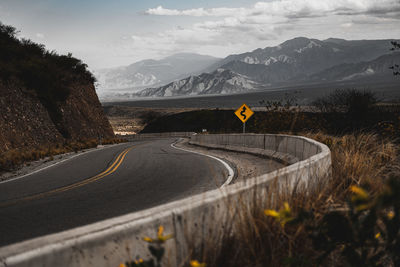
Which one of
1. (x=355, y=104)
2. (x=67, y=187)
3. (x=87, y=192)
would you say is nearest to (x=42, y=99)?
(x=67, y=187)

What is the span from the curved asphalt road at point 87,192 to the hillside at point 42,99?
10.8m

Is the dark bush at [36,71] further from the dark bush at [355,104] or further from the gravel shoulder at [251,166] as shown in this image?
the dark bush at [355,104]

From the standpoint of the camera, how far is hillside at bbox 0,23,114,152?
75.6 ft

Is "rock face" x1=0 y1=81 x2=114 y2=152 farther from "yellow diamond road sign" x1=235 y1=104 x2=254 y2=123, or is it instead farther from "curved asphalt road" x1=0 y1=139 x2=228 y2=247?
"yellow diamond road sign" x1=235 y1=104 x2=254 y2=123

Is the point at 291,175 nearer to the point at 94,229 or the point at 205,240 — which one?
the point at 205,240

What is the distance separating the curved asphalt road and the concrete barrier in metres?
3.25

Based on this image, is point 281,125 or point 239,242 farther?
point 281,125

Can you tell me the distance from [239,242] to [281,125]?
1596cm

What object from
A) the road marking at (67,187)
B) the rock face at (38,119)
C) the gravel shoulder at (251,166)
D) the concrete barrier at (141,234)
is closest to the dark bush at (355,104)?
the gravel shoulder at (251,166)

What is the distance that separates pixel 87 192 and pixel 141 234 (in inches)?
261

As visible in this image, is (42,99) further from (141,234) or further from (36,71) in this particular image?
(141,234)

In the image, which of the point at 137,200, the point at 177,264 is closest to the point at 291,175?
the point at 177,264

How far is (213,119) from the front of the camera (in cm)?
8206

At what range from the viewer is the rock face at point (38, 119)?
72.0 feet
